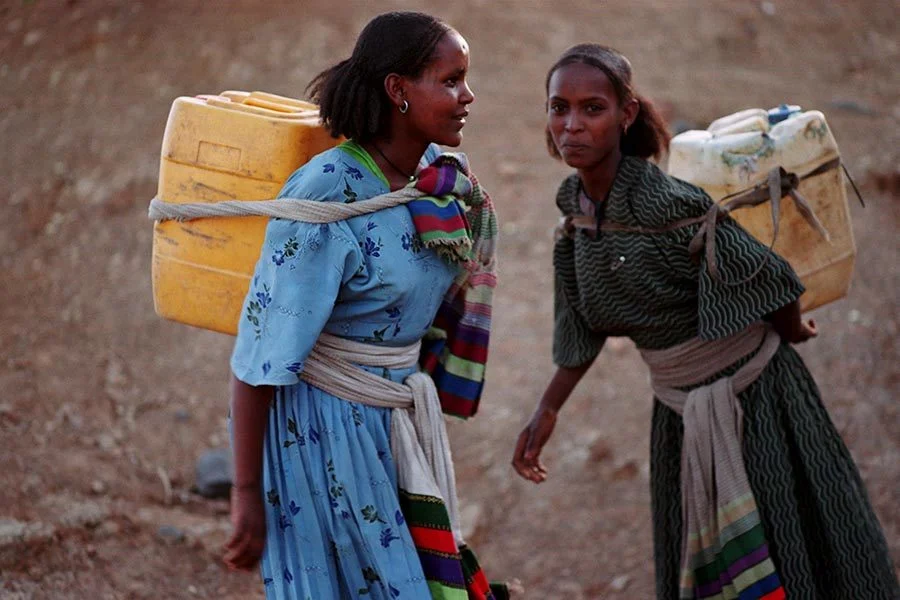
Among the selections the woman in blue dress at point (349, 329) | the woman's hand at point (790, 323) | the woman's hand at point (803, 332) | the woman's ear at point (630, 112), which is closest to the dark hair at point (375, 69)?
the woman in blue dress at point (349, 329)

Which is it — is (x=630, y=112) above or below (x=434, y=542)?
above

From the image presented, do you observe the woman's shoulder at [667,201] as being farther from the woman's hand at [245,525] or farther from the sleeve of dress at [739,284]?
the woman's hand at [245,525]

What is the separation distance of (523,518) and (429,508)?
236 centimetres

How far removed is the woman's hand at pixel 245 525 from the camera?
2393 mm

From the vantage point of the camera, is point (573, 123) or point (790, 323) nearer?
point (573, 123)

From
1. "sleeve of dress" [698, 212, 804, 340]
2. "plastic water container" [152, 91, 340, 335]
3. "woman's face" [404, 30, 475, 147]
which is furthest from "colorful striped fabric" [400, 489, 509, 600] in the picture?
"sleeve of dress" [698, 212, 804, 340]

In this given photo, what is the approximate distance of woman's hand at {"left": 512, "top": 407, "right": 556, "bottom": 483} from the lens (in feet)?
11.0

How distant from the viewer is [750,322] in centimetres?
301

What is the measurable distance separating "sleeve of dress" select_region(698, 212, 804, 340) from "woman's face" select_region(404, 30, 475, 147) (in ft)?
2.84

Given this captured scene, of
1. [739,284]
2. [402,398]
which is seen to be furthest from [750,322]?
[402,398]

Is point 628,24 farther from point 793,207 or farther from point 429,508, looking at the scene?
point 429,508

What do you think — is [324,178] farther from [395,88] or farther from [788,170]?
[788,170]

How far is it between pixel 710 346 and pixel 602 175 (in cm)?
56

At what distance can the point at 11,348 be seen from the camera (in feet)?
17.0
